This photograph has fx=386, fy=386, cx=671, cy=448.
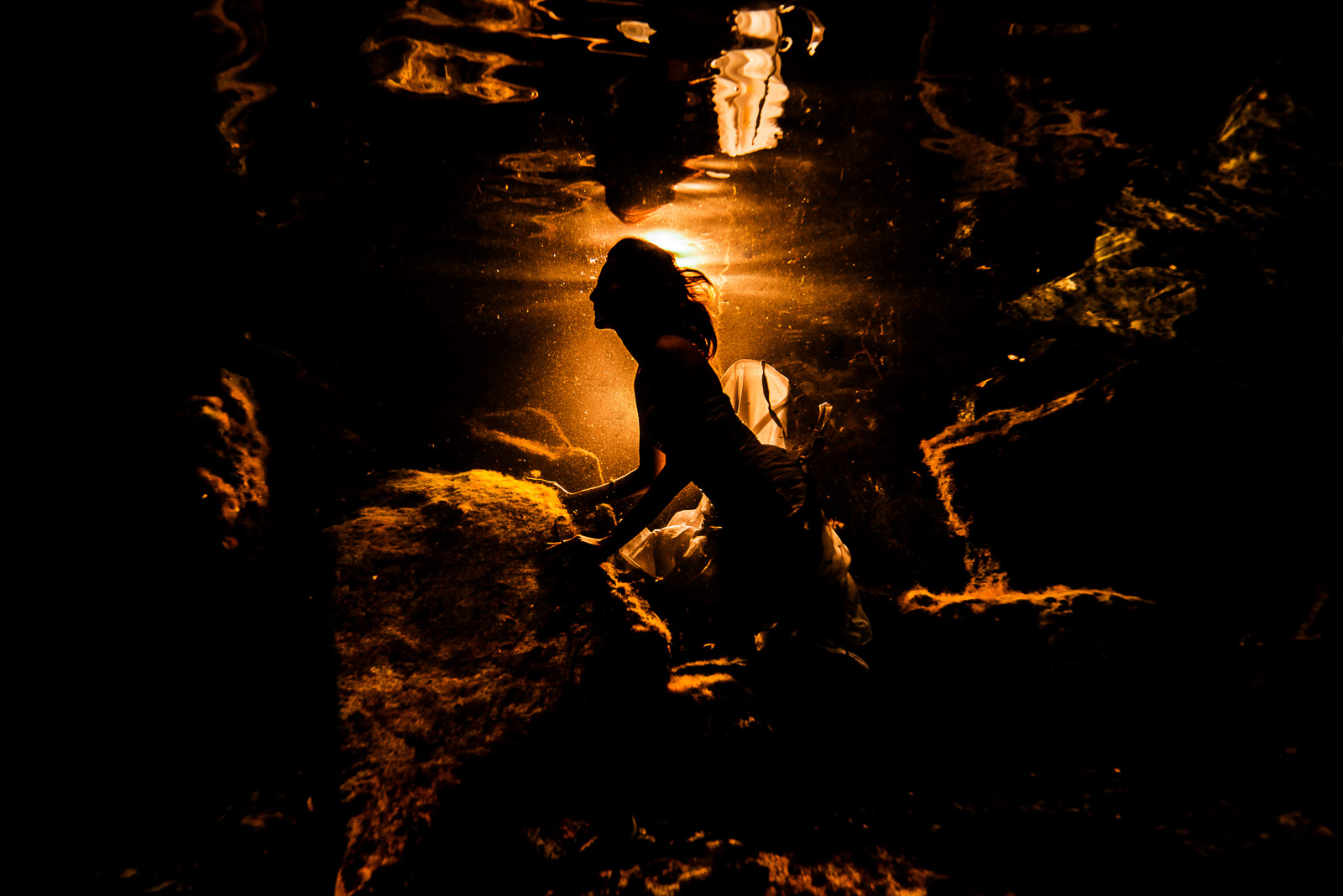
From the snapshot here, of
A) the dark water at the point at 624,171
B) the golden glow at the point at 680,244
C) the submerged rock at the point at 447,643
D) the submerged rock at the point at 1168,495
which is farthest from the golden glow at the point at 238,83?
the submerged rock at the point at 1168,495

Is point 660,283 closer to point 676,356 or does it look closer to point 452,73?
point 676,356

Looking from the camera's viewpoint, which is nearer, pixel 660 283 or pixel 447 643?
pixel 447 643

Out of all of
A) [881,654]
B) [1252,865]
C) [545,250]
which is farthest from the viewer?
[545,250]

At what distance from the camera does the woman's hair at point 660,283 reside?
240 cm

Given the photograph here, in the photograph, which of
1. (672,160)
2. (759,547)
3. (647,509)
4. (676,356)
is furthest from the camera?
(672,160)

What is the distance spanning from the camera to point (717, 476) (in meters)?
2.27

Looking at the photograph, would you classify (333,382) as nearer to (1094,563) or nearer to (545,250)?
(545,250)

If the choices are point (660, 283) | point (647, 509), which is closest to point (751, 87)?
point (660, 283)

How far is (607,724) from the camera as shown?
7.38ft

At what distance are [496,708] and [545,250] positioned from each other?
219 inches

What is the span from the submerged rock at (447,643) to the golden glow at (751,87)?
12.0ft

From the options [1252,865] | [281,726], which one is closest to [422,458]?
[281,726]

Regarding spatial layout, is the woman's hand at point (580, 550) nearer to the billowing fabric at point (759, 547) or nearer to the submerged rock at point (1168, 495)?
the billowing fabric at point (759, 547)

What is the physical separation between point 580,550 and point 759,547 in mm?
1113
